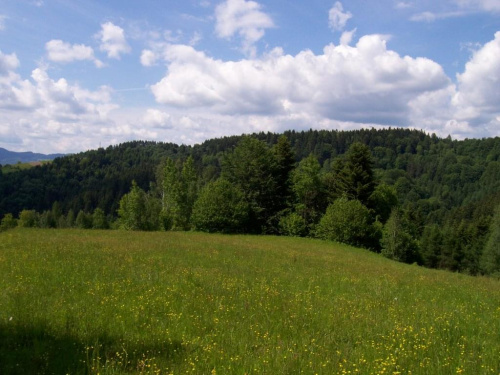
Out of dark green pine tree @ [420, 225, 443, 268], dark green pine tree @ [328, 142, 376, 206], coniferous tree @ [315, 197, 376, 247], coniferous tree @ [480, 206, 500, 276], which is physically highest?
dark green pine tree @ [328, 142, 376, 206]

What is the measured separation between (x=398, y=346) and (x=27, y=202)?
620ft

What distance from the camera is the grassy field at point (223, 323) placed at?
6.04m

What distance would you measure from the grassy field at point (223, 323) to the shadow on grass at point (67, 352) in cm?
2

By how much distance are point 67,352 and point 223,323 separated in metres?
3.14

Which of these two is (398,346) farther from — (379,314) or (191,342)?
(191,342)

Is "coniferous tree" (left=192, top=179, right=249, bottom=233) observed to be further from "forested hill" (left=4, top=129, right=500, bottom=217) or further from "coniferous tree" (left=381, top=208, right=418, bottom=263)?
"forested hill" (left=4, top=129, right=500, bottom=217)

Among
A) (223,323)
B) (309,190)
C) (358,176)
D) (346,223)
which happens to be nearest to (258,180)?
(309,190)

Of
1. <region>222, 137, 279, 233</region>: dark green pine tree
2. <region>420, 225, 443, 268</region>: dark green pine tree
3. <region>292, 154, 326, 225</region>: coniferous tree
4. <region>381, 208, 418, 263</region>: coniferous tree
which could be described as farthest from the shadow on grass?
<region>420, 225, 443, 268</region>: dark green pine tree

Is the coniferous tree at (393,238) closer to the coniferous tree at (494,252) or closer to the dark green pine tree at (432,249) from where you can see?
the coniferous tree at (494,252)

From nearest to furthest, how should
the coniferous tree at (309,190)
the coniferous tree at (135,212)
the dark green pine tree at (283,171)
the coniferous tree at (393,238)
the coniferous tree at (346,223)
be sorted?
the coniferous tree at (346,223) → the coniferous tree at (393,238) → the coniferous tree at (309,190) → the dark green pine tree at (283,171) → the coniferous tree at (135,212)

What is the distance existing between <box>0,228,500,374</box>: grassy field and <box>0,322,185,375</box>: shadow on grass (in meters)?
0.02

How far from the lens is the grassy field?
19.8 ft

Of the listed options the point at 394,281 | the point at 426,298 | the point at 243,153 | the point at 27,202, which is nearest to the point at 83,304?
the point at 426,298

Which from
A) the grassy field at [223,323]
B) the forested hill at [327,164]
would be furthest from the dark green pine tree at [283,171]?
the forested hill at [327,164]
